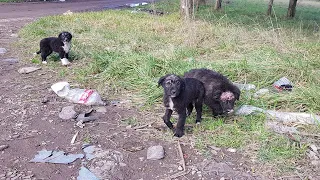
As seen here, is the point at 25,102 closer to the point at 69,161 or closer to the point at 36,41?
the point at 69,161

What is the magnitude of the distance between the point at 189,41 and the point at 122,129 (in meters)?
4.78

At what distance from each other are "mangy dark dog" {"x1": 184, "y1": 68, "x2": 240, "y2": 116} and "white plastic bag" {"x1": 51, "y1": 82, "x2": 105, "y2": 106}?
69.8 inches

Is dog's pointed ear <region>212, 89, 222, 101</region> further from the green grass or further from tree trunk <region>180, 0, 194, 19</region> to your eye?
tree trunk <region>180, 0, 194, 19</region>

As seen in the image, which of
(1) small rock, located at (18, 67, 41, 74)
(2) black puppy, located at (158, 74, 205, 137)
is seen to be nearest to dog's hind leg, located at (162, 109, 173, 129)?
(2) black puppy, located at (158, 74, 205, 137)

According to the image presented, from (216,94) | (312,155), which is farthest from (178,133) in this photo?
(312,155)

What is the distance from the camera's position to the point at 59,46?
294 inches

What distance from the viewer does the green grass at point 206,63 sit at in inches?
176

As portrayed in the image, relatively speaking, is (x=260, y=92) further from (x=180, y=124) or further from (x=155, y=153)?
(x=155, y=153)

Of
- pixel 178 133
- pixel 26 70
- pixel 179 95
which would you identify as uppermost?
pixel 179 95

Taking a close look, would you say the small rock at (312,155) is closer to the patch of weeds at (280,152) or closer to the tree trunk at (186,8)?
the patch of weeds at (280,152)

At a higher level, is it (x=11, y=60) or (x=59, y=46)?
(x=59, y=46)

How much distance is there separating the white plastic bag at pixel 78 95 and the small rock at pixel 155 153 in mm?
1688

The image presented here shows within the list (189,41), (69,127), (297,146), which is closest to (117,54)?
(189,41)

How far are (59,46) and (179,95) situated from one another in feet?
13.7
